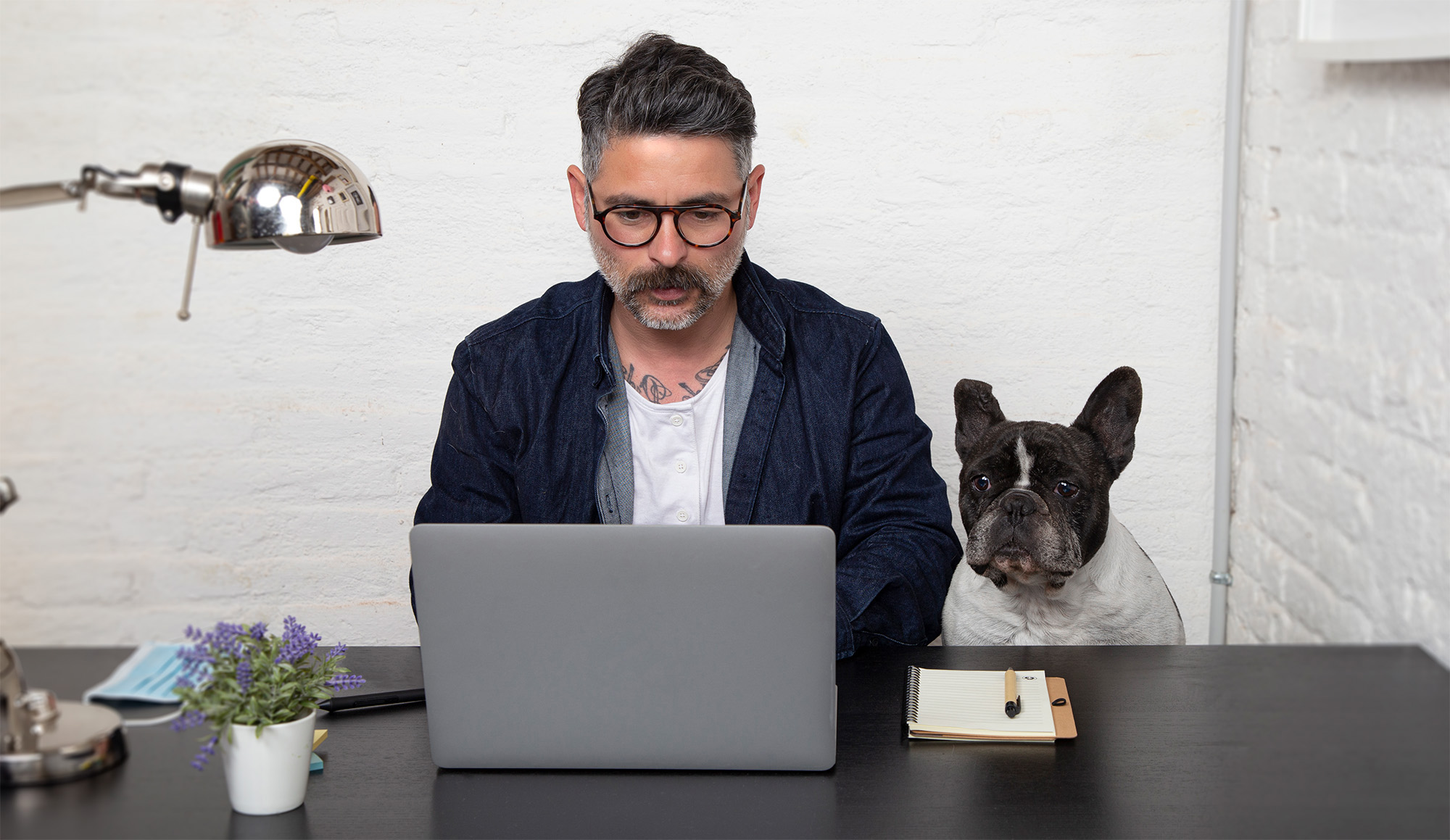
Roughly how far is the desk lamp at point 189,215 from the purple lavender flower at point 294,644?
16cm

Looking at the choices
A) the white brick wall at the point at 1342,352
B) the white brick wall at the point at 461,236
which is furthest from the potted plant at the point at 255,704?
the white brick wall at the point at 461,236

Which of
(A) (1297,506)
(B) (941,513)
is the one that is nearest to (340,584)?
(B) (941,513)

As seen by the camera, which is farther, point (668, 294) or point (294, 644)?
point (668, 294)

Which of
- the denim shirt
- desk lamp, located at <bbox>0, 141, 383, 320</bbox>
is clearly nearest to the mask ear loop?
desk lamp, located at <bbox>0, 141, 383, 320</bbox>

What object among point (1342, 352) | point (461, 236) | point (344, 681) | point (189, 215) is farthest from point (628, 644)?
point (461, 236)

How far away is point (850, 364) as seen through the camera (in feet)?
6.36

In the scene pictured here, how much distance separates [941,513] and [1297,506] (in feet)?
2.00

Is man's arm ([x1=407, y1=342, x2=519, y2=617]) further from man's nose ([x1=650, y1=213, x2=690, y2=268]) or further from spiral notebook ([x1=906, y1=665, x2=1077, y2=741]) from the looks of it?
spiral notebook ([x1=906, y1=665, x2=1077, y2=741])

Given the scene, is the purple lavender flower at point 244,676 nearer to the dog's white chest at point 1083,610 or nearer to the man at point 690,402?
the man at point 690,402

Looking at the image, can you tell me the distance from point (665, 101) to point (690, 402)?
0.46 m

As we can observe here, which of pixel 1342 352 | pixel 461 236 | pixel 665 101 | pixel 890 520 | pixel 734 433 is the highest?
pixel 665 101

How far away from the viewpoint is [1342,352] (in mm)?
1786

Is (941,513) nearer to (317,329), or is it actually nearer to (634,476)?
(634,476)

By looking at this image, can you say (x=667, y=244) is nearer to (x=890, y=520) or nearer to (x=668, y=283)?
(x=668, y=283)
